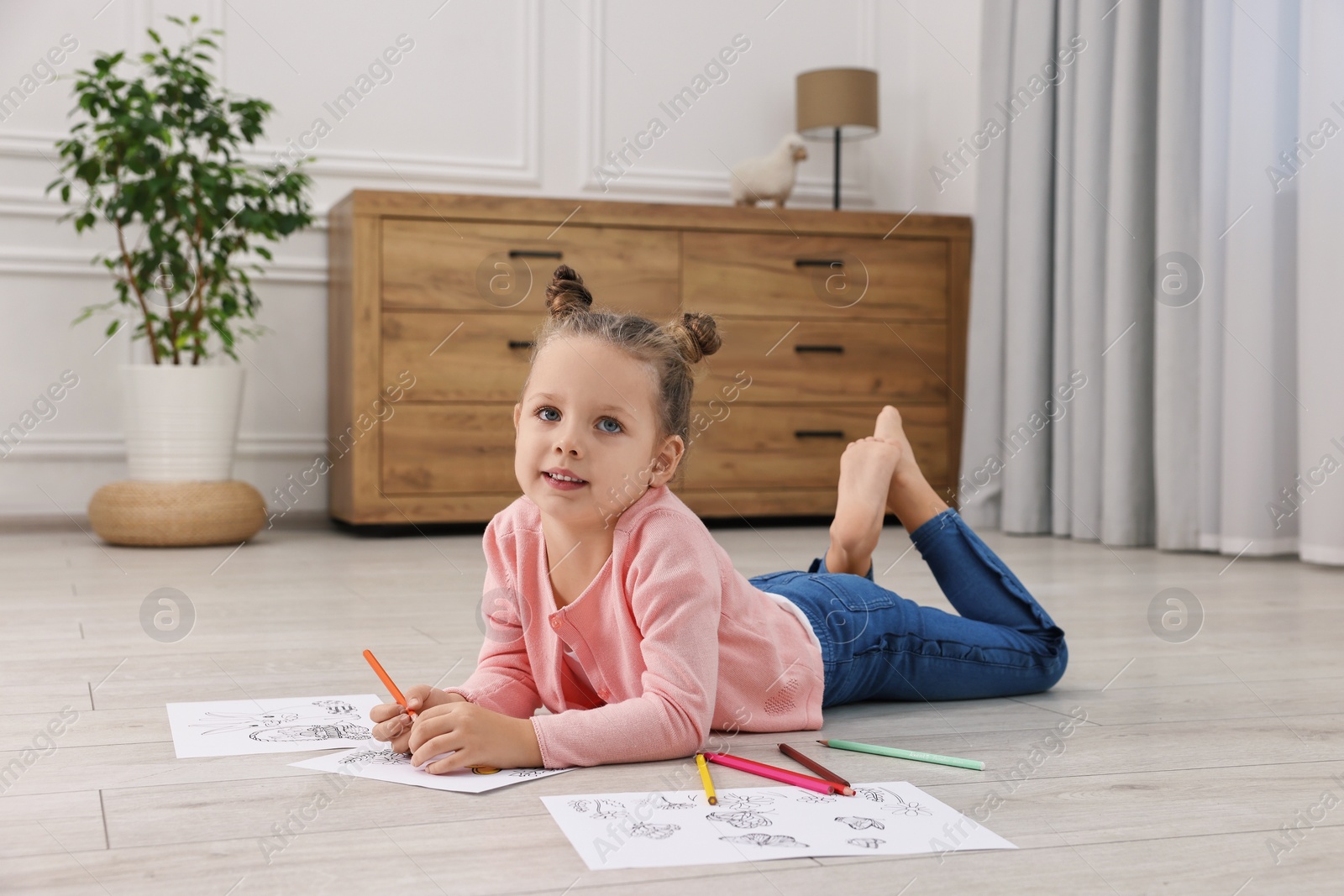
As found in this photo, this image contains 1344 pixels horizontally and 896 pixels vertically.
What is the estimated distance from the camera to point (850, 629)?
4.21 feet

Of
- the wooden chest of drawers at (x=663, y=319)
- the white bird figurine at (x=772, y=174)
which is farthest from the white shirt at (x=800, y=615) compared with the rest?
the white bird figurine at (x=772, y=174)

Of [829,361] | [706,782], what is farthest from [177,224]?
[706,782]

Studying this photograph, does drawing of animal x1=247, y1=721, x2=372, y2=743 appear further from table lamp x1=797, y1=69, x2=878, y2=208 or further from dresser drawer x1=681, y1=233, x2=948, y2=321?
table lamp x1=797, y1=69, x2=878, y2=208

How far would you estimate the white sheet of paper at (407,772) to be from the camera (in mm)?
1006

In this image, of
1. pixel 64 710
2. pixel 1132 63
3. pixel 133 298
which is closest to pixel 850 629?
pixel 64 710

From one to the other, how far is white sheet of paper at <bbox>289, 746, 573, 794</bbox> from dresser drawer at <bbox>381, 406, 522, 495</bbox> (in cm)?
203

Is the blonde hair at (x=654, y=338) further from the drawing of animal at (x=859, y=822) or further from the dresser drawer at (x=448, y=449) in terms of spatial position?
the dresser drawer at (x=448, y=449)

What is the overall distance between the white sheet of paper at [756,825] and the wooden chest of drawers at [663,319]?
219 centimetres

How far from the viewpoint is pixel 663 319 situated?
10.7ft

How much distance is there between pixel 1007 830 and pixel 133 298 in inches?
119

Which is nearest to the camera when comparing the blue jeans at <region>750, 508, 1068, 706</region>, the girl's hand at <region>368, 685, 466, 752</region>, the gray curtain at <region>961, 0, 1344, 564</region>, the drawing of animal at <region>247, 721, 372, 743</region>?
the girl's hand at <region>368, 685, 466, 752</region>

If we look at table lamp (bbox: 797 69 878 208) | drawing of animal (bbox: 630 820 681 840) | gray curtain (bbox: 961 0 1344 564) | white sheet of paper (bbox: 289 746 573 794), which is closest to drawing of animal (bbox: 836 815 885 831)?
drawing of animal (bbox: 630 820 681 840)

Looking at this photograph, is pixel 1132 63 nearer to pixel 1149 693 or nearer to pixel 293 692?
pixel 1149 693

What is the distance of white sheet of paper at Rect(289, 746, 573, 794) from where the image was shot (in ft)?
3.30
